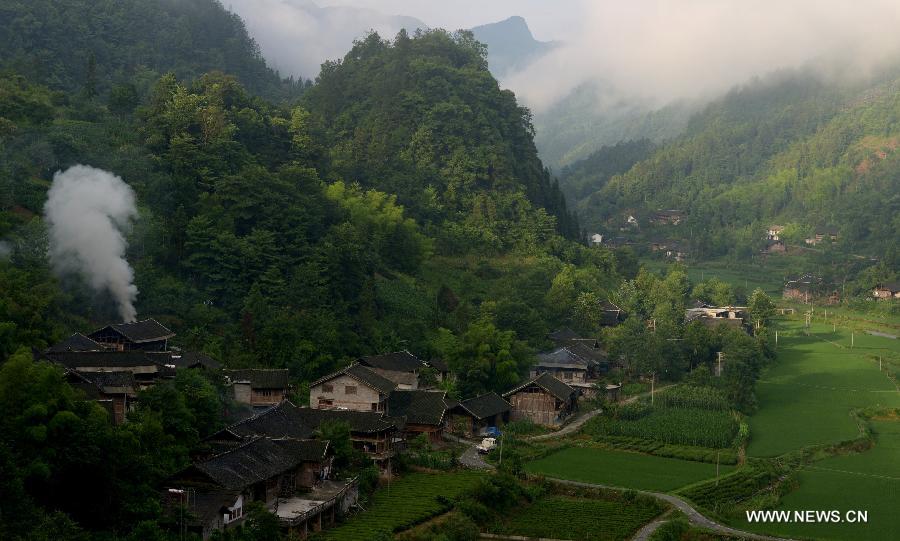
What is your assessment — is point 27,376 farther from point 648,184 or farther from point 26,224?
point 648,184

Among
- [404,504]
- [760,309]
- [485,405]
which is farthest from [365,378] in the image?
[760,309]

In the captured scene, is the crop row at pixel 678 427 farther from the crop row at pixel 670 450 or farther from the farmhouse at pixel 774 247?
the farmhouse at pixel 774 247

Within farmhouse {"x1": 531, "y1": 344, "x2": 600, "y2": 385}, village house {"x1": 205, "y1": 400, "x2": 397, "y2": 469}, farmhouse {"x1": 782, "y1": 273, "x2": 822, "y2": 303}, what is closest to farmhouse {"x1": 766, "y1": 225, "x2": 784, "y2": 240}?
farmhouse {"x1": 782, "y1": 273, "x2": 822, "y2": 303}

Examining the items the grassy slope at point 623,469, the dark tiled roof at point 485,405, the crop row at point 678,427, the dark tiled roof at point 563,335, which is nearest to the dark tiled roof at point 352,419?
the grassy slope at point 623,469

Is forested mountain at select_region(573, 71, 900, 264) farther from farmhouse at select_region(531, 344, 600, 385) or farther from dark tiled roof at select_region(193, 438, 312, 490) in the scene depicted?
dark tiled roof at select_region(193, 438, 312, 490)

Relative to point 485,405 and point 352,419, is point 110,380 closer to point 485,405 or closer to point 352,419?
point 352,419
